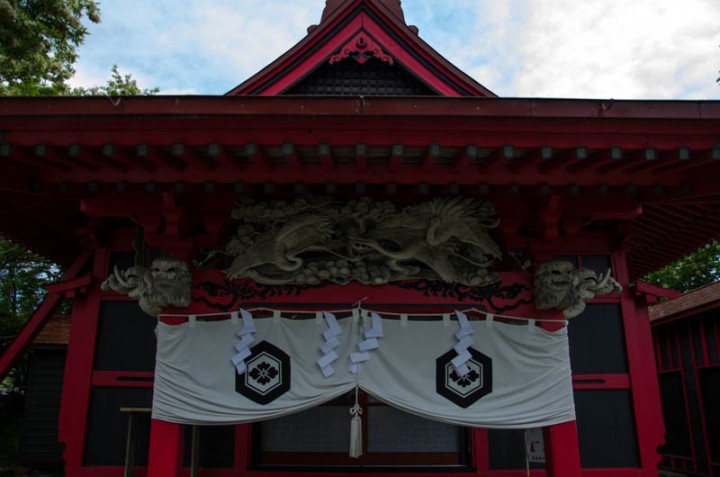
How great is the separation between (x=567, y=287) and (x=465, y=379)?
1147 millimetres

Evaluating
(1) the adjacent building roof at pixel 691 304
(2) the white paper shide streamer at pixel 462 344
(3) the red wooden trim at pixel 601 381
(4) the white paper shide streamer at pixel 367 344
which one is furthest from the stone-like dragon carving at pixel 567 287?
(1) the adjacent building roof at pixel 691 304

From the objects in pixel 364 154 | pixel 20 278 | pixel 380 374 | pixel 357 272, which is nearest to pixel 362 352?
A: pixel 380 374

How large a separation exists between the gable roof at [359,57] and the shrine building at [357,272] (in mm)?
2643

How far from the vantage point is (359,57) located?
709 cm

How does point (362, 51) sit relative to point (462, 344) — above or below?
above

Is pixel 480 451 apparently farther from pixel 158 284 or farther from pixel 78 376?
pixel 78 376

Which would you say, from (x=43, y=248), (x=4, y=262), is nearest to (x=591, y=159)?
(x=43, y=248)

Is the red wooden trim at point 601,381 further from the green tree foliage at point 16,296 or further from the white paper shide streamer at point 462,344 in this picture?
the green tree foliage at point 16,296

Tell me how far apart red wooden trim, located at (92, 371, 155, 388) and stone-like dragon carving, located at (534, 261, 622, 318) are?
3739mm

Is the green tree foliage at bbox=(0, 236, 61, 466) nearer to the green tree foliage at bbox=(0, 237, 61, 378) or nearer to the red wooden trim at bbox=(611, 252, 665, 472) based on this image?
the green tree foliage at bbox=(0, 237, 61, 378)

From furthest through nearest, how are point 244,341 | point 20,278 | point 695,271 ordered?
point 695,271 < point 20,278 < point 244,341

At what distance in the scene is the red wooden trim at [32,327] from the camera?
5512 mm

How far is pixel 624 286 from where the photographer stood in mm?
5500

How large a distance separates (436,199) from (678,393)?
9.88 metres
